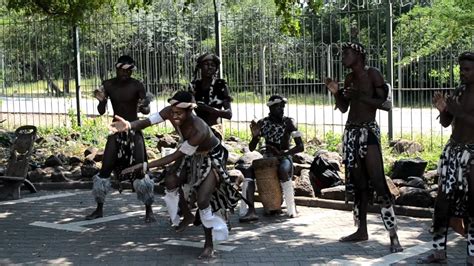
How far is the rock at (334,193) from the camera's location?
8.76 meters

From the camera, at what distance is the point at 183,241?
22.9ft

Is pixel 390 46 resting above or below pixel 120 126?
above

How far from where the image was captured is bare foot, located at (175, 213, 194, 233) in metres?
7.10

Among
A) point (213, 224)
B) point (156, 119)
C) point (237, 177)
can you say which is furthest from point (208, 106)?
point (237, 177)

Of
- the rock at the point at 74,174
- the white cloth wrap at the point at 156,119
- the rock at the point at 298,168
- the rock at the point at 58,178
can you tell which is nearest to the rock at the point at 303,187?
the rock at the point at 298,168

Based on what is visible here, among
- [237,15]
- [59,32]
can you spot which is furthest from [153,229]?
[59,32]

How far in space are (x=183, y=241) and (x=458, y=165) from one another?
2.85 metres

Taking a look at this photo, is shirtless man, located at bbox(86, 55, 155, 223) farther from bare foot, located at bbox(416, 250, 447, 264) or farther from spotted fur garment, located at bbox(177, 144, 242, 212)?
bare foot, located at bbox(416, 250, 447, 264)

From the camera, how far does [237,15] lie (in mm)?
14109

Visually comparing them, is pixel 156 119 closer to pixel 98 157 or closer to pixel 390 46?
pixel 98 157

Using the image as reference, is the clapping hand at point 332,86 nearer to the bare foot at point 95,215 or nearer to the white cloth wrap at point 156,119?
the white cloth wrap at point 156,119

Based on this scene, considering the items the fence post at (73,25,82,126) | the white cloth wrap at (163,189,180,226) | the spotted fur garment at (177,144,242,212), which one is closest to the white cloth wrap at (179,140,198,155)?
the spotted fur garment at (177,144,242,212)

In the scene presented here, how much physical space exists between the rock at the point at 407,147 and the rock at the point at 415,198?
9.87 ft

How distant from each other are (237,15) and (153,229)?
7460 millimetres
